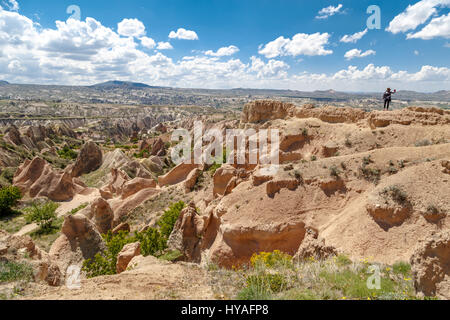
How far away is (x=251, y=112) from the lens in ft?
142

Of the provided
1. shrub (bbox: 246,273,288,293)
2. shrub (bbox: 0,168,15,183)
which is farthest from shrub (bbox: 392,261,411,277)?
shrub (bbox: 0,168,15,183)

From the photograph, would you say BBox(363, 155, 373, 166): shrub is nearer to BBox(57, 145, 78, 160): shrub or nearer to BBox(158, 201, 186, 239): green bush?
BBox(158, 201, 186, 239): green bush

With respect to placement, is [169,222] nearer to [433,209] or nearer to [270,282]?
[270,282]

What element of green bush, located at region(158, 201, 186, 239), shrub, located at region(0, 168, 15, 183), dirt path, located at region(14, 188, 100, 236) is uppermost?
green bush, located at region(158, 201, 186, 239)

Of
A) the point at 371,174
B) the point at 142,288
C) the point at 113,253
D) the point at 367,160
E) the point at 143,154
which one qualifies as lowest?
the point at 143,154

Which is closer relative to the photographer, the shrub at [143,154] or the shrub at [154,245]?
the shrub at [154,245]

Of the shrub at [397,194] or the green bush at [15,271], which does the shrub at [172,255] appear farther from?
the shrub at [397,194]

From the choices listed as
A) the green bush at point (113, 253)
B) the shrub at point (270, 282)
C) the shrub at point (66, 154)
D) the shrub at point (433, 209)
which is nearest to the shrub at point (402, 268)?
the shrub at point (433, 209)

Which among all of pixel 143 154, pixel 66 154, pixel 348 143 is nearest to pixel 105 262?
pixel 348 143
